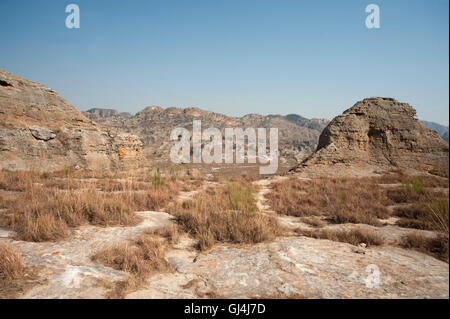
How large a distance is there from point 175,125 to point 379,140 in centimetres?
5836

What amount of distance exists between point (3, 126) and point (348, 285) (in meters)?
14.3

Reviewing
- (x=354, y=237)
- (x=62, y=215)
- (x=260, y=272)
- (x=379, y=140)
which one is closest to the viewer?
(x=260, y=272)

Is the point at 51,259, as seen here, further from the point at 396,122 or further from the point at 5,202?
the point at 396,122

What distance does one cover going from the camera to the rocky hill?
173ft

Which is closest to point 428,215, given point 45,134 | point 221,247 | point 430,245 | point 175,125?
point 430,245

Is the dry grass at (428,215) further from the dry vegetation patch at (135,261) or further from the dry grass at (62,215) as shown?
the dry grass at (62,215)

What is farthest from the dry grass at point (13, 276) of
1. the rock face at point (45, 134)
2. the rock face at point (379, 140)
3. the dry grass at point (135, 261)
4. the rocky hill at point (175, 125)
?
the rocky hill at point (175, 125)

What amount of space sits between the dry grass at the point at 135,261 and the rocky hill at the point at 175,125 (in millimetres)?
38896

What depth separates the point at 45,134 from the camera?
36.2ft

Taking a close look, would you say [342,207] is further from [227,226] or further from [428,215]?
[227,226]

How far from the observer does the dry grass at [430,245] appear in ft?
6.77

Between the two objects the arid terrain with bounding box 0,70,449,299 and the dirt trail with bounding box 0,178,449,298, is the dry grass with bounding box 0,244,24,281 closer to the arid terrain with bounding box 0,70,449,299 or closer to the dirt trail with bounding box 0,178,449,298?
the arid terrain with bounding box 0,70,449,299
